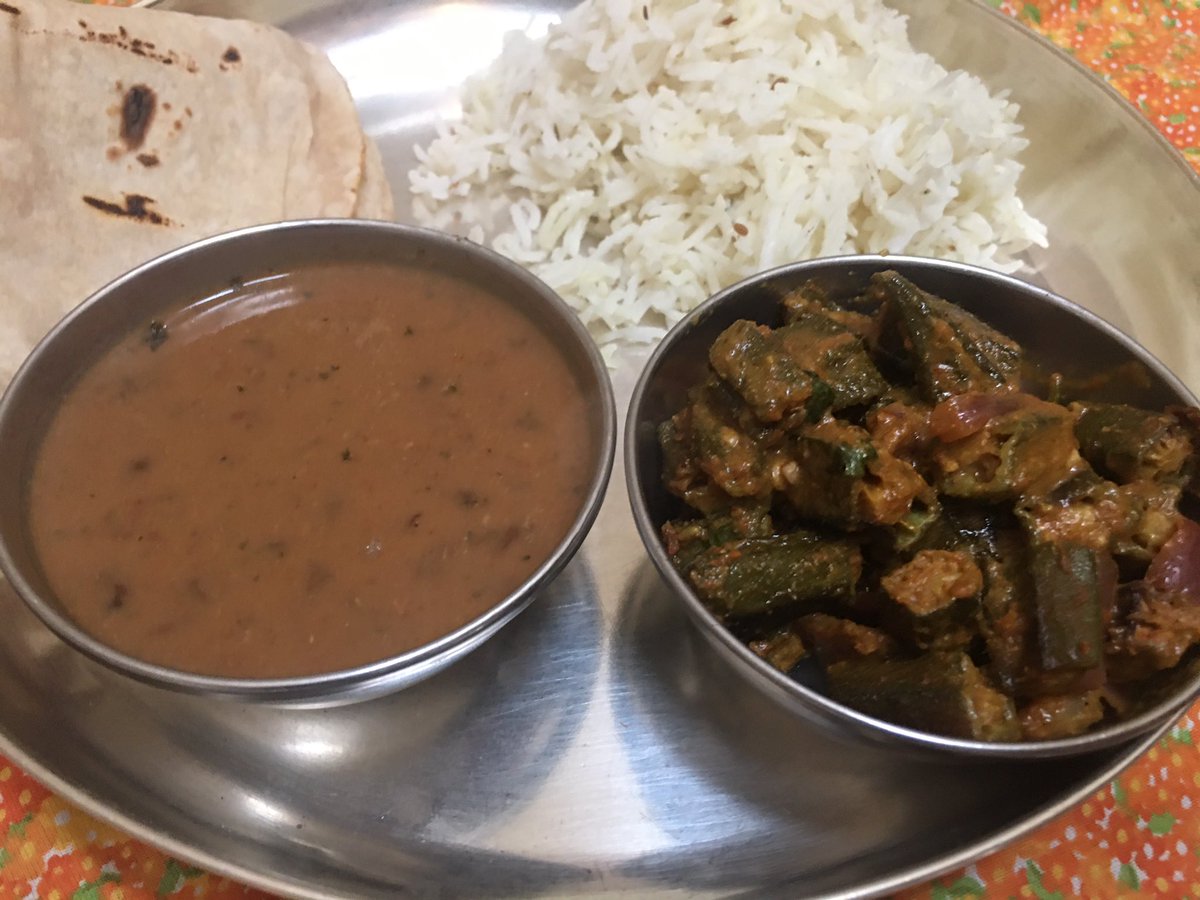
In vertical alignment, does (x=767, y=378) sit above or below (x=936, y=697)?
above

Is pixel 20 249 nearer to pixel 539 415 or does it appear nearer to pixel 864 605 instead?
pixel 539 415

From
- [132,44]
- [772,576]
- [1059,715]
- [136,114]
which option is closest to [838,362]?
[772,576]

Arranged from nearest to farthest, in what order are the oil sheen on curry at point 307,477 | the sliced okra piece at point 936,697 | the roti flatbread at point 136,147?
the sliced okra piece at point 936,697
the oil sheen on curry at point 307,477
the roti flatbread at point 136,147

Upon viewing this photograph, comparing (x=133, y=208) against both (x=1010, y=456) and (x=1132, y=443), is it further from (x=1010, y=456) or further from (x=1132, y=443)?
(x=1132, y=443)

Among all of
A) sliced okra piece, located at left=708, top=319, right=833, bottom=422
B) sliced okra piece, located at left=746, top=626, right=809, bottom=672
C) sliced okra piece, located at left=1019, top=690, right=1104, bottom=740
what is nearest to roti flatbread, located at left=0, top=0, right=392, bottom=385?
sliced okra piece, located at left=708, top=319, right=833, bottom=422

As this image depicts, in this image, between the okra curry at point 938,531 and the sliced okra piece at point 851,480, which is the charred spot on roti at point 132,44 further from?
the sliced okra piece at point 851,480

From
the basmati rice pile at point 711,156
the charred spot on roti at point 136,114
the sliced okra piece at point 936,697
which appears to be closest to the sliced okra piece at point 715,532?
the sliced okra piece at point 936,697

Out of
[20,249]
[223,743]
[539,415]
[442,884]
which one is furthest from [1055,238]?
[20,249]
